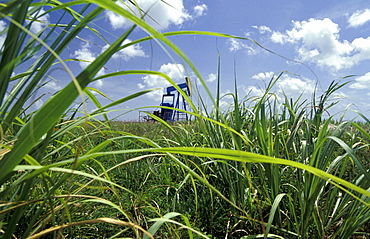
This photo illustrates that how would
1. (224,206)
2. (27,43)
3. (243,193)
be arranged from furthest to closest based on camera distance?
(224,206)
(243,193)
(27,43)

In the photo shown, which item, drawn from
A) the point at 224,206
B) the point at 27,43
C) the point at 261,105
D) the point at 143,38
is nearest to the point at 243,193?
the point at 224,206

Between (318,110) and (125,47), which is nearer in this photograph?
(125,47)

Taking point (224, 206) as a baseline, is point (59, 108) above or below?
above

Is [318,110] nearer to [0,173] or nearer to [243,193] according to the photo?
[243,193]

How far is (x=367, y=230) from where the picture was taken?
173 centimetres

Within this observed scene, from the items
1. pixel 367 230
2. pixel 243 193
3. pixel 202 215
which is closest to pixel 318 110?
pixel 367 230

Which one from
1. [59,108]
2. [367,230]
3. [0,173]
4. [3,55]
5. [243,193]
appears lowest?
[367,230]

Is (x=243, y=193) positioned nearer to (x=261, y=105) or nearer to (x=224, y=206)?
(x=224, y=206)

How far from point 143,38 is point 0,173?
1.44 feet

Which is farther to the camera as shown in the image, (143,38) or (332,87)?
(332,87)

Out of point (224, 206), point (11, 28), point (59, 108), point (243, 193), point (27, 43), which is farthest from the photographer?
point (224, 206)

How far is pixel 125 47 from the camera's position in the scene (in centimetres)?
71

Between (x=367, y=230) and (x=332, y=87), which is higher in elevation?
(x=332, y=87)

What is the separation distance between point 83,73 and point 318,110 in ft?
7.66
